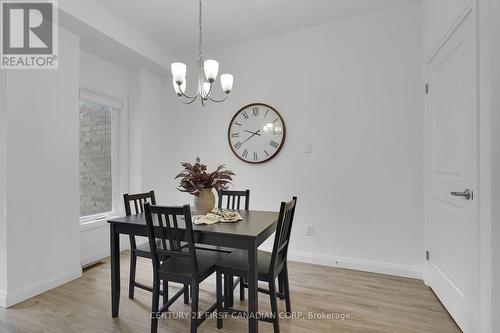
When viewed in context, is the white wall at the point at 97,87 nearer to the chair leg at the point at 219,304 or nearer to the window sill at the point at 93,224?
the window sill at the point at 93,224

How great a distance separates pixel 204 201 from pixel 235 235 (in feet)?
1.81

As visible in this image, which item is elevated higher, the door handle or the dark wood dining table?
the door handle

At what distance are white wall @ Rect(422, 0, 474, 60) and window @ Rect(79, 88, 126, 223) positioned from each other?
3.71m

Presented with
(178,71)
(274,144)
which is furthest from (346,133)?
(178,71)

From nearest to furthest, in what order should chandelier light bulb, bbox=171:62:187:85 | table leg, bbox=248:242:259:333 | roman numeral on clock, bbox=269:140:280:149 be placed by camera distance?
1. table leg, bbox=248:242:259:333
2. chandelier light bulb, bbox=171:62:187:85
3. roman numeral on clock, bbox=269:140:280:149

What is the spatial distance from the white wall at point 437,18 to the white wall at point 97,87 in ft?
12.1

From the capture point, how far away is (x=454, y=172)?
6.32 feet

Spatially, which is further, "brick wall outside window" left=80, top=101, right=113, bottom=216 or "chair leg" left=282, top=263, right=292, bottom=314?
"brick wall outside window" left=80, top=101, right=113, bottom=216

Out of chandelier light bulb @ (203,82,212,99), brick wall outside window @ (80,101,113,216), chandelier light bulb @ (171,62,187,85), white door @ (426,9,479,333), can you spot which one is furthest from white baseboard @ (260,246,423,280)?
brick wall outside window @ (80,101,113,216)

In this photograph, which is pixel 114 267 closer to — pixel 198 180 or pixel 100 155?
pixel 198 180

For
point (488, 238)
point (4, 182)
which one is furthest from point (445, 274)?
point (4, 182)

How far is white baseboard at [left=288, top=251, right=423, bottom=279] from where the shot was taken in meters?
2.66

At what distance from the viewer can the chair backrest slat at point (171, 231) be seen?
1.59 meters

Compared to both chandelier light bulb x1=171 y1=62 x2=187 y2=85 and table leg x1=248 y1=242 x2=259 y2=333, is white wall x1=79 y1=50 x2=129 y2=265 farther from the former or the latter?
table leg x1=248 y1=242 x2=259 y2=333
